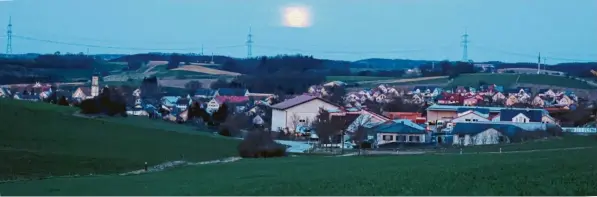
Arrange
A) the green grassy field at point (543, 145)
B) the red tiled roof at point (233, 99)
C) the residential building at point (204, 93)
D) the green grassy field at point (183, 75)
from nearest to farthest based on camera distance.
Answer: the green grassy field at point (543, 145)
the red tiled roof at point (233, 99)
the residential building at point (204, 93)
the green grassy field at point (183, 75)

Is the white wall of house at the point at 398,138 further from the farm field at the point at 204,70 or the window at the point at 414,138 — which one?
the farm field at the point at 204,70

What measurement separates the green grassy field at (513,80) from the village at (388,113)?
6.01 metres

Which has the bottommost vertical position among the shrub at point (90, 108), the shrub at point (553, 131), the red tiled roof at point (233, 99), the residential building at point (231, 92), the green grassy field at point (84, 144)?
the green grassy field at point (84, 144)

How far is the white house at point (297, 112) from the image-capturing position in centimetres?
6112

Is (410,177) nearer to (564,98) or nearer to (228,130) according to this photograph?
(228,130)

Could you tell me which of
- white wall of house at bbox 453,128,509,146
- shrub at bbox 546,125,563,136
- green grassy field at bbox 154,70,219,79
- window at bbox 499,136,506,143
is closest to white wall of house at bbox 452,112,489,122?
shrub at bbox 546,125,563,136

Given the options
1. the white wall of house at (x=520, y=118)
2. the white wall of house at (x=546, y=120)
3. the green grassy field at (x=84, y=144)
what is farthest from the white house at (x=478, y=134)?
the green grassy field at (x=84, y=144)

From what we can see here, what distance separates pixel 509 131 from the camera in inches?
1795

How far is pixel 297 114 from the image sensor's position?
6175 cm

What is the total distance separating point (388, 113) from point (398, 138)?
20.1 m

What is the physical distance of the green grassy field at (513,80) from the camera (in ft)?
338

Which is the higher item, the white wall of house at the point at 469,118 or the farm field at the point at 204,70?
the farm field at the point at 204,70

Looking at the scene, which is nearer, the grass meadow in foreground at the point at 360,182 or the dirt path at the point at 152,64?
the grass meadow in foreground at the point at 360,182

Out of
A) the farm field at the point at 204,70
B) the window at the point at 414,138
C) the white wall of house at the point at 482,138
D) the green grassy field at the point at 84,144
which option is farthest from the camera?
the farm field at the point at 204,70
